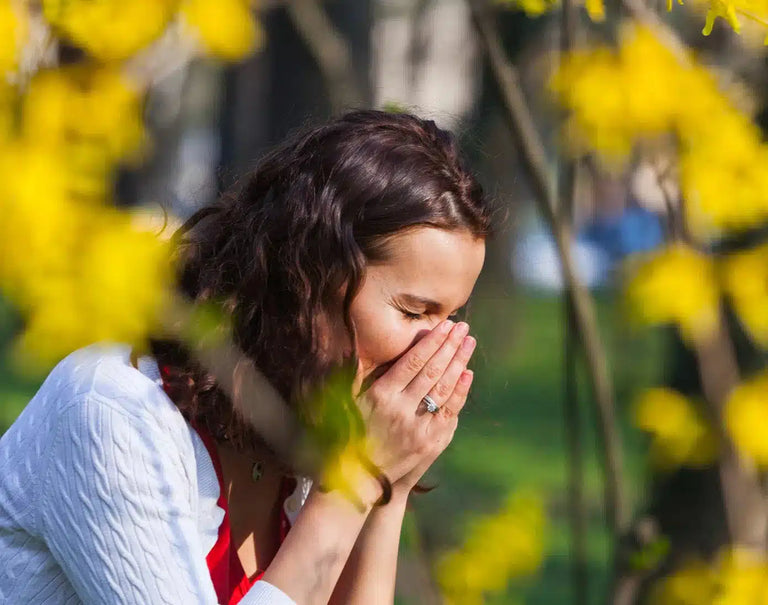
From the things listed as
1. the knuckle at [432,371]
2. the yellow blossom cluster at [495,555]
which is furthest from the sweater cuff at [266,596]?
the yellow blossom cluster at [495,555]

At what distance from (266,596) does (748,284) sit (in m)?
1.48

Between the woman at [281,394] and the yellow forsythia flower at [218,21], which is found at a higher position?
the yellow forsythia flower at [218,21]

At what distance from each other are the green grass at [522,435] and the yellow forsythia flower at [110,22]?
34.2 inches

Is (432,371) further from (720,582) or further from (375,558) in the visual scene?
(720,582)

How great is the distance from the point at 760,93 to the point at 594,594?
7.89 ft

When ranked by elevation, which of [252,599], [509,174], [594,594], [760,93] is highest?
[252,599]

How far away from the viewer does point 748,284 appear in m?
2.68

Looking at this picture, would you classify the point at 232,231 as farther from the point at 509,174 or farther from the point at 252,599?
the point at 509,174

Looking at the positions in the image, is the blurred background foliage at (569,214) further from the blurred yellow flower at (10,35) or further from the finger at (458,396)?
the finger at (458,396)

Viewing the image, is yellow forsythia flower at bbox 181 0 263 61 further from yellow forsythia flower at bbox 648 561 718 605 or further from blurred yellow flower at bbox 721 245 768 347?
yellow forsythia flower at bbox 648 561 718 605

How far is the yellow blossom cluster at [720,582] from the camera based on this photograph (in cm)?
267

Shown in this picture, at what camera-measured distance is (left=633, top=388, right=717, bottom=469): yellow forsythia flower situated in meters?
2.88

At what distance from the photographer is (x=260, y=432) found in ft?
5.86

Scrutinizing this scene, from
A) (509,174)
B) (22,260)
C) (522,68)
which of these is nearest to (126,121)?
(22,260)
